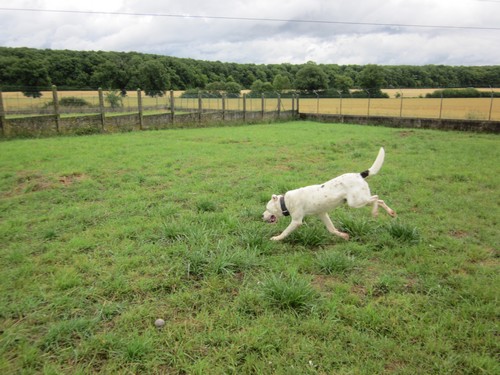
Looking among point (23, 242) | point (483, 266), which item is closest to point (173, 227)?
point (23, 242)

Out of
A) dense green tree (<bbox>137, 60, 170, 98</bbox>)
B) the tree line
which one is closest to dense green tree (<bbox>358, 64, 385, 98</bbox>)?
the tree line

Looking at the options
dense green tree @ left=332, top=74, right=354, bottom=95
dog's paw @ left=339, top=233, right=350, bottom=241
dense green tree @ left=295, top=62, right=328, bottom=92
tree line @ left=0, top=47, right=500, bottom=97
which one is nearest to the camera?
dog's paw @ left=339, top=233, right=350, bottom=241

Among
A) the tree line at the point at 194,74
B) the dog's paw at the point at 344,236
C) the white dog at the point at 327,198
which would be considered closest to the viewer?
the white dog at the point at 327,198

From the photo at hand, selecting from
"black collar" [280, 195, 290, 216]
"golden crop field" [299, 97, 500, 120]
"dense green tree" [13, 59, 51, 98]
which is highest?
"dense green tree" [13, 59, 51, 98]

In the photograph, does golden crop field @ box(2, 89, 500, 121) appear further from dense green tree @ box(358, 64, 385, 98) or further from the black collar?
dense green tree @ box(358, 64, 385, 98)

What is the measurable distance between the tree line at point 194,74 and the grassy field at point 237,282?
67.7 ft

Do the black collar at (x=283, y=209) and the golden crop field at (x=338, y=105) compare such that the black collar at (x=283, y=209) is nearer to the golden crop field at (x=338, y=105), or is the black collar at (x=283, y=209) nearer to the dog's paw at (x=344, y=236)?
the dog's paw at (x=344, y=236)

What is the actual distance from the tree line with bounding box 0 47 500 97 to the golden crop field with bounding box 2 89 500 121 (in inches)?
53.5

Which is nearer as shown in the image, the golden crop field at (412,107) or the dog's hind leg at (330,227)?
the dog's hind leg at (330,227)

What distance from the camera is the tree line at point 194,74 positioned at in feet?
124

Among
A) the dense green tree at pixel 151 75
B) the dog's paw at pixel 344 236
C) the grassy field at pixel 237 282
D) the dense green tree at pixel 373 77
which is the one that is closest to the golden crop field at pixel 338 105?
the grassy field at pixel 237 282

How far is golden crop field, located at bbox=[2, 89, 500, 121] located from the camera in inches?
674

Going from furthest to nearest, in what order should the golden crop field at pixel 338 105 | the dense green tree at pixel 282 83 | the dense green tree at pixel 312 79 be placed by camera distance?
the dense green tree at pixel 282 83 → the dense green tree at pixel 312 79 → the golden crop field at pixel 338 105

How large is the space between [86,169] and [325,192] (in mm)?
6541
